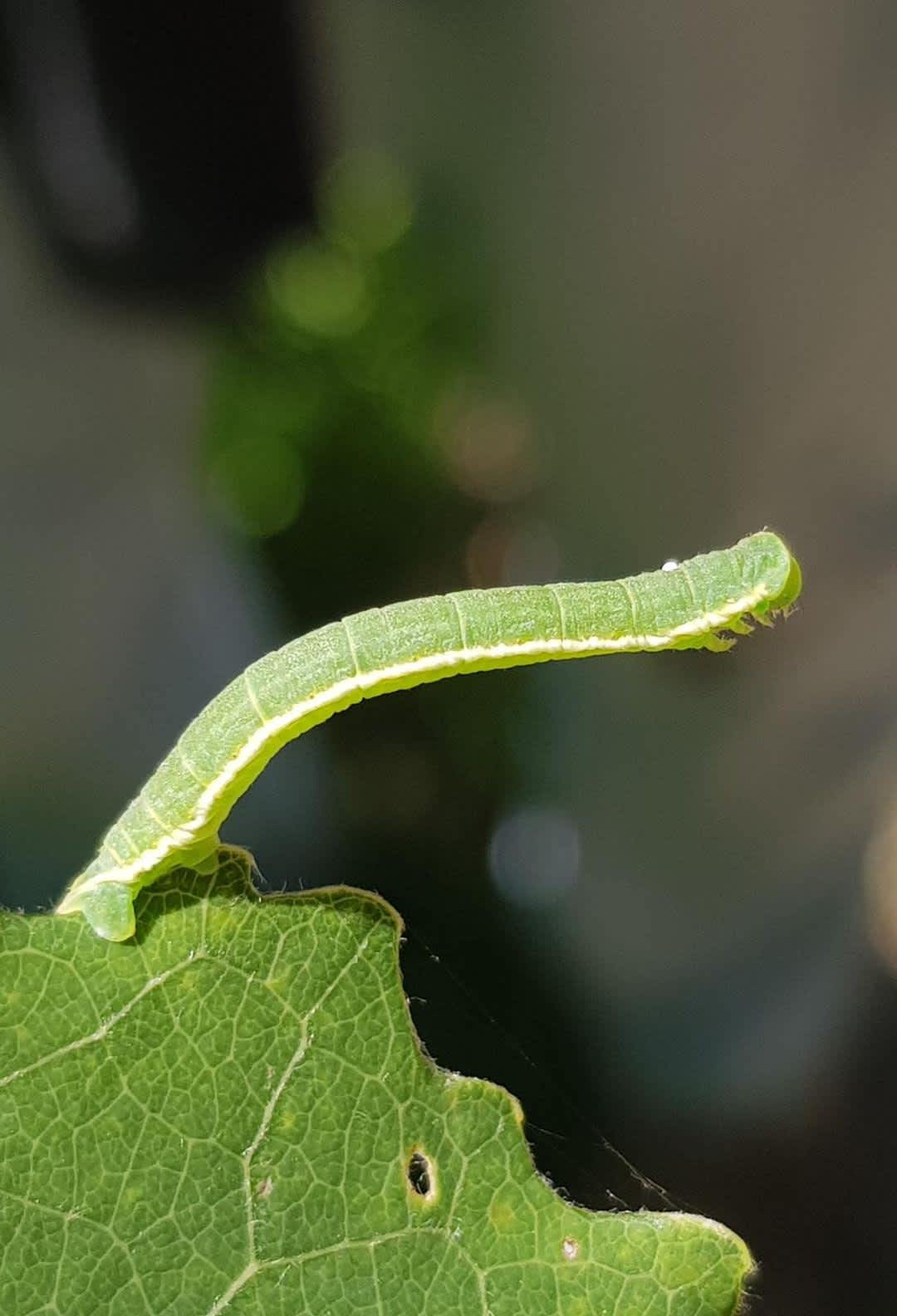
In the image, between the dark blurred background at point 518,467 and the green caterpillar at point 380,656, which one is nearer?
the green caterpillar at point 380,656

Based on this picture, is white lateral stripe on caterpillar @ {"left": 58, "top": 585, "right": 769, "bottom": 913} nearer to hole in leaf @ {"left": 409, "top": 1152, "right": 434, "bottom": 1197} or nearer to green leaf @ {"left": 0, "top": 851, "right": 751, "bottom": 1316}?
Answer: green leaf @ {"left": 0, "top": 851, "right": 751, "bottom": 1316}

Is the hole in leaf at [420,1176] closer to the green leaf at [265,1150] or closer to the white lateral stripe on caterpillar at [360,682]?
the green leaf at [265,1150]

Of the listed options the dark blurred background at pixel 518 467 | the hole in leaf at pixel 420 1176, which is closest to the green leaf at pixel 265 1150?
the hole in leaf at pixel 420 1176

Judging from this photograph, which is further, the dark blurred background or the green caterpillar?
the dark blurred background

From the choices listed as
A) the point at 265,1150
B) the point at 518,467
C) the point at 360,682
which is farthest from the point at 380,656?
the point at 518,467

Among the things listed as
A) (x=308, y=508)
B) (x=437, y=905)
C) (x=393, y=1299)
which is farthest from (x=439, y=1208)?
(x=308, y=508)

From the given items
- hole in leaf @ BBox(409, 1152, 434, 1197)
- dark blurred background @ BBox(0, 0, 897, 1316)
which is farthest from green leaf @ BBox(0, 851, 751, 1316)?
dark blurred background @ BBox(0, 0, 897, 1316)

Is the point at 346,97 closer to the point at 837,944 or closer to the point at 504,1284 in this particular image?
the point at 837,944
